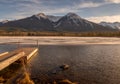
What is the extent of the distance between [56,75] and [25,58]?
11.4 metres

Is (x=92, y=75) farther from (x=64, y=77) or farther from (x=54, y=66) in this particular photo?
(x=54, y=66)

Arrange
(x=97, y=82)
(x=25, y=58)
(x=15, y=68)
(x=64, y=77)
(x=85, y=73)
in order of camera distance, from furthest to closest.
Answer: (x=25, y=58) < (x=15, y=68) < (x=85, y=73) < (x=64, y=77) < (x=97, y=82)

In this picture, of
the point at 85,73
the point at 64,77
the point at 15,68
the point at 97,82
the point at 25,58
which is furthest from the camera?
the point at 25,58

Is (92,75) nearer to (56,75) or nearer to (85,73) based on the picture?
(85,73)

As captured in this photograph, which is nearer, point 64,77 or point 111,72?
point 64,77

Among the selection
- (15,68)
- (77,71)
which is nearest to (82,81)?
(77,71)

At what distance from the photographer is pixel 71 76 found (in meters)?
27.0

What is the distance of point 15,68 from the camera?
32.4m

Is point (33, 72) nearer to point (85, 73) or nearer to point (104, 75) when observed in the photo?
point (85, 73)

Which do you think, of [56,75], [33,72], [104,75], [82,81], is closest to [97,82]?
[82,81]

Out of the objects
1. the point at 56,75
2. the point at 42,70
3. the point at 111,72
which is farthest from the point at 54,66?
the point at 111,72

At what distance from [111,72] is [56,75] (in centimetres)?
681

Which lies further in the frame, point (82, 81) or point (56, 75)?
point (56, 75)

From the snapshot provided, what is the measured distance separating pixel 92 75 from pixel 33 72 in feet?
23.0
